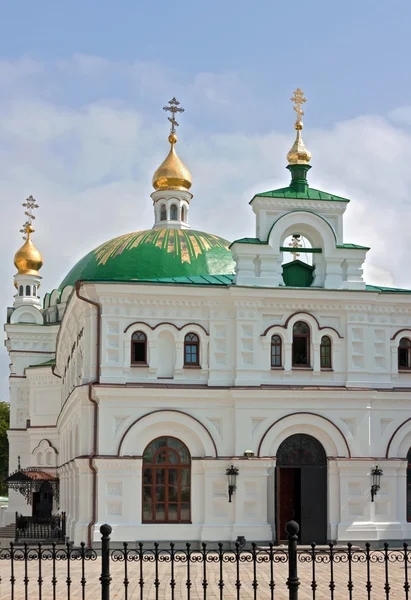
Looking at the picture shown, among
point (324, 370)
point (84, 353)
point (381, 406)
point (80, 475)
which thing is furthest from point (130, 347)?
point (381, 406)

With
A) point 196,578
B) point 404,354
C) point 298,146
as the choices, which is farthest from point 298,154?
point 196,578

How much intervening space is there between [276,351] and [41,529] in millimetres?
11897

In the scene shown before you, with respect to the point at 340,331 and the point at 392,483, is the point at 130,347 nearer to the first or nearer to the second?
the point at 340,331

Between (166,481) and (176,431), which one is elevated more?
(176,431)

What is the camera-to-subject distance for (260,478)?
2547cm

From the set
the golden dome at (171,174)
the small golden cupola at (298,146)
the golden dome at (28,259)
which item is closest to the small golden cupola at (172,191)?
the golden dome at (171,174)

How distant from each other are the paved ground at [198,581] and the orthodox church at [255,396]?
320 centimetres

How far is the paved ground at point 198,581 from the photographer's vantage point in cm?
1611

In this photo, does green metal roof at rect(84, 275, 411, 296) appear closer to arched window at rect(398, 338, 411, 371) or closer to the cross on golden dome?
arched window at rect(398, 338, 411, 371)

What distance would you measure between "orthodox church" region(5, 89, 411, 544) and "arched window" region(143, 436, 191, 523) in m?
0.03

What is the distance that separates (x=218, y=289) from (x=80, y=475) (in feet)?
19.5

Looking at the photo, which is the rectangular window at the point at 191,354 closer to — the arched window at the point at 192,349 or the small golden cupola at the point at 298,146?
the arched window at the point at 192,349

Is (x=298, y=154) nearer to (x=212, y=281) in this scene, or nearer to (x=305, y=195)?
(x=305, y=195)

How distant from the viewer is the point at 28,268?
5116 cm
